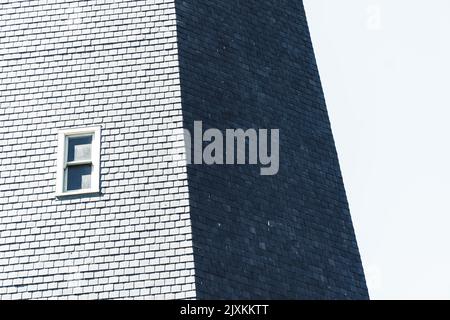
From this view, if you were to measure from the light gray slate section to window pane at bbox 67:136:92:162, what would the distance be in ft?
0.90

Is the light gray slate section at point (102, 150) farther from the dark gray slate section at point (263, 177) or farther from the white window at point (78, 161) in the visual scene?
the dark gray slate section at point (263, 177)

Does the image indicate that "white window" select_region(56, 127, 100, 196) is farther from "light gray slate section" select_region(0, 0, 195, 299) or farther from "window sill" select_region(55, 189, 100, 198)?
"light gray slate section" select_region(0, 0, 195, 299)

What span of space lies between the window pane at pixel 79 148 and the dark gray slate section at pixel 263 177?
171 cm

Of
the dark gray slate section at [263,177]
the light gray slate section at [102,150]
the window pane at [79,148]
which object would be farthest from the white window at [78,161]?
the dark gray slate section at [263,177]

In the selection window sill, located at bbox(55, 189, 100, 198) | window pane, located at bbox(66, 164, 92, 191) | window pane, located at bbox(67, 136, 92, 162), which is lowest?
window sill, located at bbox(55, 189, 100, 198)

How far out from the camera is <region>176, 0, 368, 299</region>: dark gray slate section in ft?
99.1

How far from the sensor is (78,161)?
3086cm

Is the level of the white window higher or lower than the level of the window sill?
higher

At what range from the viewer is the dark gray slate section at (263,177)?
30203 millimetres

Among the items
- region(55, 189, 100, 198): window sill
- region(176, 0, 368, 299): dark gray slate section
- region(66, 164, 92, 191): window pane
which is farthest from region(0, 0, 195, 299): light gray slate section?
region(176, 0, 368, 299): dark gray slate section

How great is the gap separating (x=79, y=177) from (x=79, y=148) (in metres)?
0.60

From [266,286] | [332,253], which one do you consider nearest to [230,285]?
[266,286]
